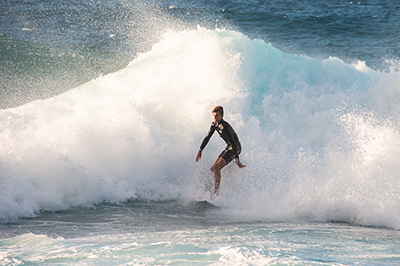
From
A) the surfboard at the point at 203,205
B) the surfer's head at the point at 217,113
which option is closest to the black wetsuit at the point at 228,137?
the surfer's head at the point at 217,113

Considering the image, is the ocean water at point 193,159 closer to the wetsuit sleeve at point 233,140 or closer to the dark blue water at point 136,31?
the dark blue water at point 136,31

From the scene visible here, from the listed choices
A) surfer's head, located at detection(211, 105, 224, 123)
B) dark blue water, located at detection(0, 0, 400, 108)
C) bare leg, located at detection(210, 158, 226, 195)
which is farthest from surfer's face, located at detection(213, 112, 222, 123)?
dark blue water, located at detection(0, 0, 400, 108)

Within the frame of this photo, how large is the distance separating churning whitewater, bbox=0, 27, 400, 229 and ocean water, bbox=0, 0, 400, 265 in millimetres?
29

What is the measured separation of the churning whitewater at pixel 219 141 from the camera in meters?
6.16

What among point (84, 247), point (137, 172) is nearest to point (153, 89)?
point (137, 172)

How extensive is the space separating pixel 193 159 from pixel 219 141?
74 centimetres

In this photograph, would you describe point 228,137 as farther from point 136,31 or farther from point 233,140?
point 136,31

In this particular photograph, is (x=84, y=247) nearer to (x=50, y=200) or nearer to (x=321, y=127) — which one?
(x=50, y=200)

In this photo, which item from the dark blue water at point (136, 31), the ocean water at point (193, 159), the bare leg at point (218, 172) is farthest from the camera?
the dark blue water at point (136, 31)

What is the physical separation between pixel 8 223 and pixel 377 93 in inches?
336

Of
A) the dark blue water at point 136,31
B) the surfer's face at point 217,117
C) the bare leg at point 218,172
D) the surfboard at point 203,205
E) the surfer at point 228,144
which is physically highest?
the dark blue water at point 136,31

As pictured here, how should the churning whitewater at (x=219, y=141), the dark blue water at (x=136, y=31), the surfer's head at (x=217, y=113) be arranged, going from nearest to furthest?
the churning whitewater at (x=219, y=141)
the surfer's head at (x=217, y=113)
the dark blue water at (x=136, y=31)

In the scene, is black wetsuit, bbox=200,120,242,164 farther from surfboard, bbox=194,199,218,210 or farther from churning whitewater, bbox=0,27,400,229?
surfboard, bbox=194,199,218,210

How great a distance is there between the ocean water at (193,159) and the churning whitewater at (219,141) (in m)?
0.03
